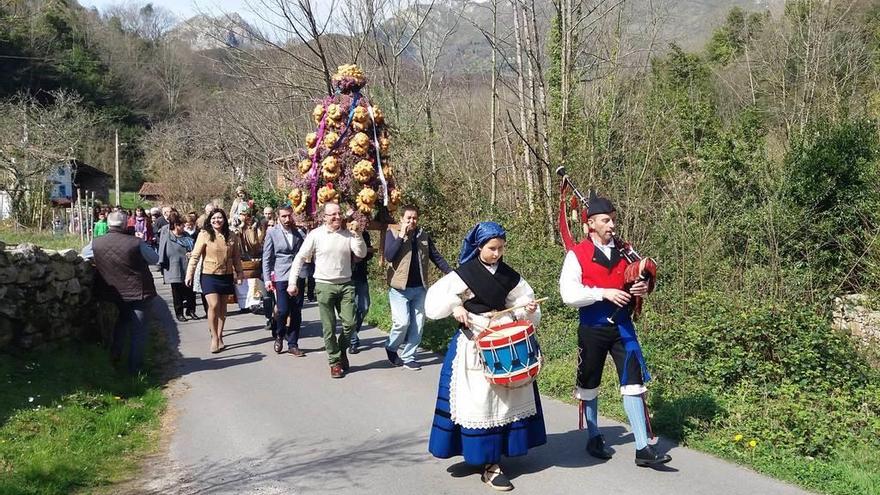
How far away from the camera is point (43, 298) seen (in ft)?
26.6

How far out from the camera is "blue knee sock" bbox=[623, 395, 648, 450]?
208 inches

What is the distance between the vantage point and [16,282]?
7.68 metres

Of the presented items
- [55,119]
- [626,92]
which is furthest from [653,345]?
[55,119]

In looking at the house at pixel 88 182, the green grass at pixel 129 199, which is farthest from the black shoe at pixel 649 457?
the green grass at pixel 129 199

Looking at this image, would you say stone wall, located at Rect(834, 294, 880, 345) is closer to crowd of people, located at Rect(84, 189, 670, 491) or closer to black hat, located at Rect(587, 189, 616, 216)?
crowd of people, located at Rect(84, 189, 670, 491)

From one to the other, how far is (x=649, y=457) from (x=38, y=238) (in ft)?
80.1

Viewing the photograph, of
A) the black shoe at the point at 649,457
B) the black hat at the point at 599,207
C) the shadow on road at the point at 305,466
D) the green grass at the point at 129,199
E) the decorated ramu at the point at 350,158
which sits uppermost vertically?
the green grass at the point at 129,199

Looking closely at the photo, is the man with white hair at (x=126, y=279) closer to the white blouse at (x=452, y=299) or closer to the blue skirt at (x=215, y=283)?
the blue skirt at (x=215, y=283)

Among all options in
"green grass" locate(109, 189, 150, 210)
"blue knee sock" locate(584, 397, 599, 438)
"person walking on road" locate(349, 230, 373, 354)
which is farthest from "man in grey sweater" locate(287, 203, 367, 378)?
"green grass" locate(109, 189, 150, 210)

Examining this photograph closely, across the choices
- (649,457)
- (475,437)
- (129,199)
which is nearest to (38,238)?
(475,437)

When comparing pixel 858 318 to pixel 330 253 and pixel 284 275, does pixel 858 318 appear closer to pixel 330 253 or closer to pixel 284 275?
pixel 330 253

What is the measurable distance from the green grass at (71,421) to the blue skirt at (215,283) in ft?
5.34

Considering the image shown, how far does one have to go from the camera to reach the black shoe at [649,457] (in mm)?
5266

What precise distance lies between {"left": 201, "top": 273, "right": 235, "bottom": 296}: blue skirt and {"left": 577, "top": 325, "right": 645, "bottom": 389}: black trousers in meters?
5.81
